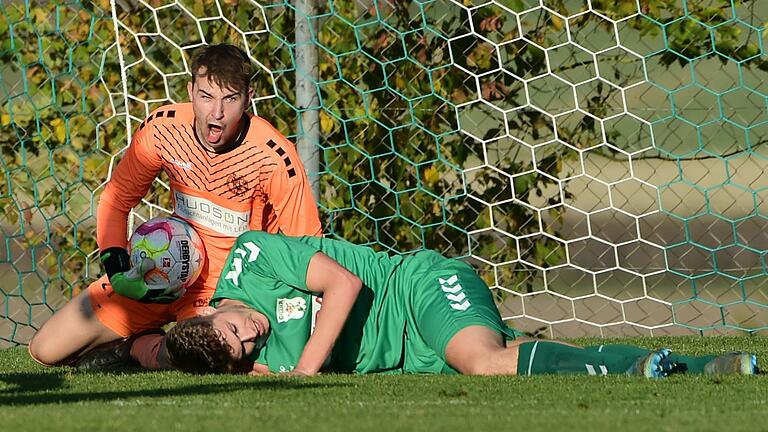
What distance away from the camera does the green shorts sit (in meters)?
4.24

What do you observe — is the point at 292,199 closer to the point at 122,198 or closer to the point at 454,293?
the point at 122,198

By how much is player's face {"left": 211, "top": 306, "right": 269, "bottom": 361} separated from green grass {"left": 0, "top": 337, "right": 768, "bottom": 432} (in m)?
0.11

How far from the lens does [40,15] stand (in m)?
6.88

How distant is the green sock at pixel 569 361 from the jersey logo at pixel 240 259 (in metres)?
1.01

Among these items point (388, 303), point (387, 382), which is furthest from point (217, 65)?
point (387, 382)

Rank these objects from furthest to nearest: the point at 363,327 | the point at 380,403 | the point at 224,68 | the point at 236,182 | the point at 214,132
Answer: the point at 236,182
the point at 214,132
the point at 224,68
the point at 363,327
the point at 380,403

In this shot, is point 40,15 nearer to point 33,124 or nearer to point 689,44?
point 33,124

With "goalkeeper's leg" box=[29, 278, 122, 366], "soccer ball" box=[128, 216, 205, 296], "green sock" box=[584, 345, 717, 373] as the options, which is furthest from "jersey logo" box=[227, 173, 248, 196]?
"green sock" box=[584, 345, 717, 373]

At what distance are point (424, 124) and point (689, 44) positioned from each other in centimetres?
140

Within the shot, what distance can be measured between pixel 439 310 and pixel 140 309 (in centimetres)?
145

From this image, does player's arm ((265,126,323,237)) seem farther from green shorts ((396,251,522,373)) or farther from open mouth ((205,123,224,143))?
green shorts ((396,251,522,373))

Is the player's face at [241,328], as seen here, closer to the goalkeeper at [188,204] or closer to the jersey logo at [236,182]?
the goalkeeper at [188,204]

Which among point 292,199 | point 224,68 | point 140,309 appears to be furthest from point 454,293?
point 140,309

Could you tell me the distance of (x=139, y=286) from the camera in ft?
16.1
